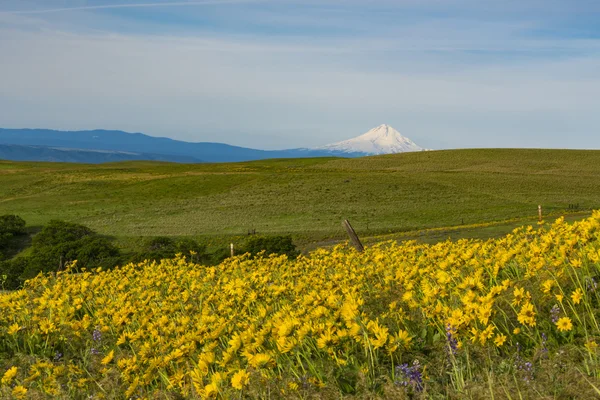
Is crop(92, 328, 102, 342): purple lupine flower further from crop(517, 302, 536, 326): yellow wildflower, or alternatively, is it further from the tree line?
the tree line

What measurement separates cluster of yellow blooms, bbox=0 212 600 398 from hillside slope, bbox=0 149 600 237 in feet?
128

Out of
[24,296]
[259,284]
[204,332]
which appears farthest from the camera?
[24,296]

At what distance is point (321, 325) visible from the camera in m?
4.78

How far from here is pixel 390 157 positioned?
122 metres

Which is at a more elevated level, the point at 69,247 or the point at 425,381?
the point at 425,381

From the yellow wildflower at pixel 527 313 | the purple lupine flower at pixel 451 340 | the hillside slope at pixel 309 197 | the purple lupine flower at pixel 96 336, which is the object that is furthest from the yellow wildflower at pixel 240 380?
the hillside slope at pixel 309 197

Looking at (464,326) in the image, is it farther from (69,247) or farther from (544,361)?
(69,247)

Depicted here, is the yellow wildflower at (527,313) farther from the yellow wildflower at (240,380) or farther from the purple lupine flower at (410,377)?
the yellow wildflower at (240,380)

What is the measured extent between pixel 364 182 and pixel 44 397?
7480 centimetres

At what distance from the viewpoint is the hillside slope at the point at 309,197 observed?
56.5 m

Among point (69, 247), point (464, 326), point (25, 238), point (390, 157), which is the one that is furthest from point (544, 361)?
point (390, 157)

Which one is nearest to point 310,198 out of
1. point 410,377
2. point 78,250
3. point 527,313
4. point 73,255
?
point 73,255

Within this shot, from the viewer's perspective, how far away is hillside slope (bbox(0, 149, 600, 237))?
5647cm

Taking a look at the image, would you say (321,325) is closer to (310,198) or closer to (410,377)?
(410,377)
